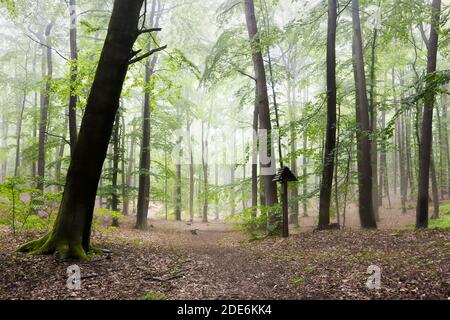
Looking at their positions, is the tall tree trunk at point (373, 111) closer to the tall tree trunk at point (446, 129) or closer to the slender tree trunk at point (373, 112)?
the slender tree trunk at point (373, 112)

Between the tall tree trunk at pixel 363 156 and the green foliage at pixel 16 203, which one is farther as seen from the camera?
the tall tree trunk at pixel 363 156

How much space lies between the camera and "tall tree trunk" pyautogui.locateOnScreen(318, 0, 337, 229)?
35.4 feet

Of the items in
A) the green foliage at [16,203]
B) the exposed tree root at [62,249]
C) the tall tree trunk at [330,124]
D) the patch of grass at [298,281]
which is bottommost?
the patch of grass at [298,281]

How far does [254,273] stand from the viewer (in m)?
6.66

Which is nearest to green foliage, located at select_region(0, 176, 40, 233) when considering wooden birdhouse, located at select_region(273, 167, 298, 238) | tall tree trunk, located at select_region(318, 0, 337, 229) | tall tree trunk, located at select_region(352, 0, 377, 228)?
wooden birdhouse, located at select_region(273, 167, 298, 238)

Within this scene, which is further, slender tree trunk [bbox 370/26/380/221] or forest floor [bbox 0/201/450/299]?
slender tree trunk [bbox 370/26/380/221]

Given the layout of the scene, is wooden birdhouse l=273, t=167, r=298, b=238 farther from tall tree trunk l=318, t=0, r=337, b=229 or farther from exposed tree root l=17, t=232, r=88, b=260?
exposed tree root l=17, t=232, r=88, b=260

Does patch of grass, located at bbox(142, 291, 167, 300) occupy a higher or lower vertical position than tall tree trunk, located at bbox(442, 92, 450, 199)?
lower

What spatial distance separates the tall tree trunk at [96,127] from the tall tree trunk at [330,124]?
7.08 m

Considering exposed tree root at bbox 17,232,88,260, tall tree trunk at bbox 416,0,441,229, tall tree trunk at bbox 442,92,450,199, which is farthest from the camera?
tall tree trunk at bbox 442,92,450,199

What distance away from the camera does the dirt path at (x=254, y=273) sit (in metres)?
4.73

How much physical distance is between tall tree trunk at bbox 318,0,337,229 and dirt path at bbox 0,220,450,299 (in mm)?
2438

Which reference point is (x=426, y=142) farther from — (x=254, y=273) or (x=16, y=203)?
(x=16, y=203)

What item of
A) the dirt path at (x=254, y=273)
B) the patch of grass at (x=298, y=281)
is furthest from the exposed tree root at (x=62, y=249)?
the patch of grass at (x=298, y=281)
